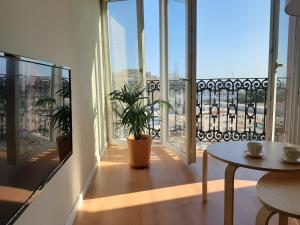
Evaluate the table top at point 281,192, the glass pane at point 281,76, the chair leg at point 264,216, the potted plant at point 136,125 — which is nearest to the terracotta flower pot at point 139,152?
the potted plant at point 136,125

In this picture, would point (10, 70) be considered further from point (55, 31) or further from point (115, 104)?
point (115, 104)

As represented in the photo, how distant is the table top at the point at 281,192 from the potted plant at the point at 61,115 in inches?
46.5

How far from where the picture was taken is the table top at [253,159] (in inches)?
64.1

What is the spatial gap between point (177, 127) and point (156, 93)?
0.82 metres

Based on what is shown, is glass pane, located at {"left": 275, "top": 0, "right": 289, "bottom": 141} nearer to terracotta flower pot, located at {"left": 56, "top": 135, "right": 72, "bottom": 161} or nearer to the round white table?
the round white table

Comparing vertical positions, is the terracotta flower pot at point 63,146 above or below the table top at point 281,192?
above

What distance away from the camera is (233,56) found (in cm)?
484

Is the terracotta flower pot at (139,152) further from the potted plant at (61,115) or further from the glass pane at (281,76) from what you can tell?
the glass pane at (281,76)

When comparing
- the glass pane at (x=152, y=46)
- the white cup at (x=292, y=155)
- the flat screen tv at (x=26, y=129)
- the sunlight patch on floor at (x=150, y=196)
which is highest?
the glass pane at (x=152, y=46)

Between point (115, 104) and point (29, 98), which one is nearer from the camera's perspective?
point (29, 98)

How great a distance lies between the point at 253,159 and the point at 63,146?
127 centimetres

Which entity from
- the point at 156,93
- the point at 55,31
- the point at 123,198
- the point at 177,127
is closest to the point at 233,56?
the point at 156,93

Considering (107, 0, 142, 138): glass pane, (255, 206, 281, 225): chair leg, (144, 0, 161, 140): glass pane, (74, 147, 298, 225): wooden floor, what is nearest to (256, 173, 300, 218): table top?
(255, 206, 281, 225): chair leg

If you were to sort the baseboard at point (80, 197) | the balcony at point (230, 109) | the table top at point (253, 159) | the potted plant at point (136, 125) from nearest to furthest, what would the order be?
the table top at point (253, 159)
the baseboard at point (80, 197)
the potted plant at point (136, 125)
the balcony at point (230, 109)
